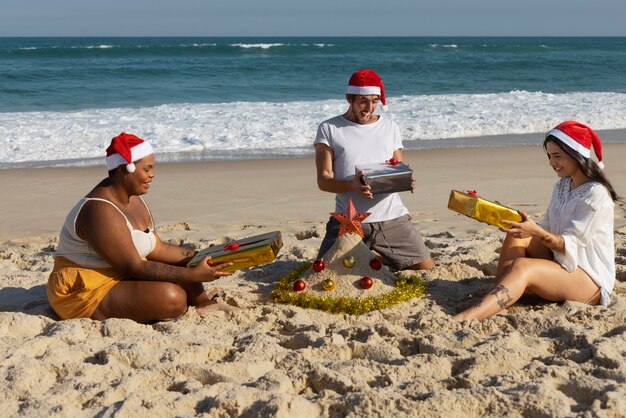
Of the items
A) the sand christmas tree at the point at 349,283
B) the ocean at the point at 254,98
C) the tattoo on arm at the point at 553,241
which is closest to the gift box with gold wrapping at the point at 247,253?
the sand christmas tree at the point at 349,283

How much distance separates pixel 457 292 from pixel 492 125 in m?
9.25

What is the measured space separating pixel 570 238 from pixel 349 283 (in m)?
1.30

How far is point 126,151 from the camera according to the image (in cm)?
425

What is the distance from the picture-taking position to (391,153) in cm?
531

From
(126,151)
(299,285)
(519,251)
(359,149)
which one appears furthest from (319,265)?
(126,151)

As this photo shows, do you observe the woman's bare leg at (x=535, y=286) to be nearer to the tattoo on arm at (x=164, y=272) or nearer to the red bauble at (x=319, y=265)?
the red bauble at (x=319, y=265)

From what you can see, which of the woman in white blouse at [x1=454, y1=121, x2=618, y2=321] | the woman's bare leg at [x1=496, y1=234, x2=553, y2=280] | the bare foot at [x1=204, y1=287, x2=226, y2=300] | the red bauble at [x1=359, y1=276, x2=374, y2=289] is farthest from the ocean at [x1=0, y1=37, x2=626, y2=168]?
the woman in white blouse at [x1=454, y1=121, x2=618, y2=321]

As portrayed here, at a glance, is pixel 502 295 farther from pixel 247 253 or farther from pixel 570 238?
pixel 247 253

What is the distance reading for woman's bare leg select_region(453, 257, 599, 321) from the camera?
445 centimetres

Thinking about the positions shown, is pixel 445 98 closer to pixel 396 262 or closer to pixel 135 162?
pixel 396 262

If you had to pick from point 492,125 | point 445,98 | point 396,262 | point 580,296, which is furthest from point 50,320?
point 445,98

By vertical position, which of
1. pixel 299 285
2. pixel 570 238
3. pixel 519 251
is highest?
pixel 570 238

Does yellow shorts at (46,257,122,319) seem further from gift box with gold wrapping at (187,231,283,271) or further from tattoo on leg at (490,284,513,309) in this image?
tattoo on leg at (490,284,513,309)

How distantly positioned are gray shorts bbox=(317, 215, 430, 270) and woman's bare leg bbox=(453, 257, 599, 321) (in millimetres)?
889
